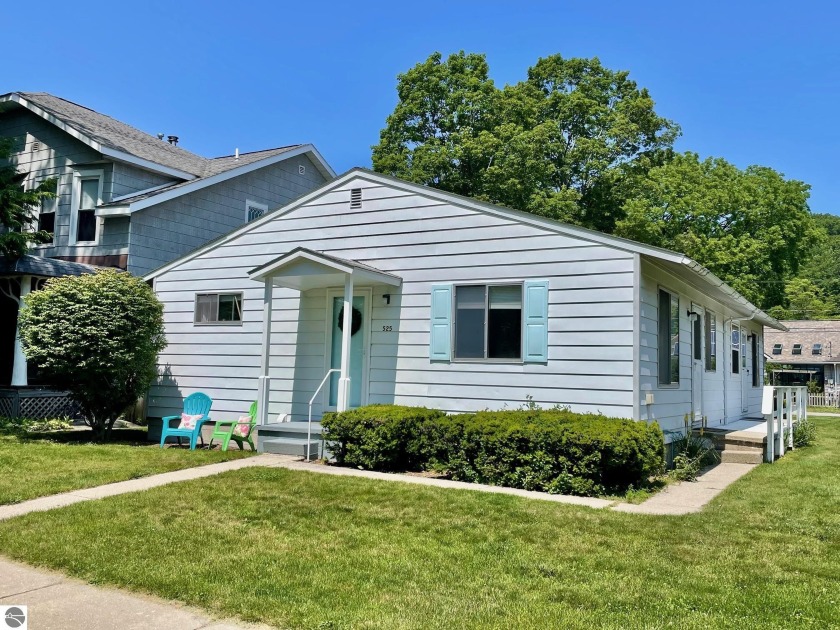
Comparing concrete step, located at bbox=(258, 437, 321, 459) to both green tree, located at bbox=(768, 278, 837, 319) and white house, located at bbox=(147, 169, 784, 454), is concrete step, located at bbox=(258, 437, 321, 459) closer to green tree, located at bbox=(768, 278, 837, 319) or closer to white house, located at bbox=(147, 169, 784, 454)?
white house, located at bbox=(147, 169, 784, 454)

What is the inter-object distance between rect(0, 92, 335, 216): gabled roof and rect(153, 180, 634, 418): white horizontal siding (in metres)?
3.77

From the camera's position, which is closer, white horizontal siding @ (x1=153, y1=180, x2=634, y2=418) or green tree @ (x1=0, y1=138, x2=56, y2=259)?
white horizontal siding @ (x1=153, y1=180, x2=634, y2=418)

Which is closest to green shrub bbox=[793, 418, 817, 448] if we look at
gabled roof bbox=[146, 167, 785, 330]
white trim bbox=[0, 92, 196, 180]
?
gabled roof bbox=[146, 167, 785, 330]

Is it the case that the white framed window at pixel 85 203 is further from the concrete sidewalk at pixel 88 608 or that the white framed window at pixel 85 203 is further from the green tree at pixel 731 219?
the green tree at pixel 731 219

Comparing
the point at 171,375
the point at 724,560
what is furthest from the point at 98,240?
the point at 724,560

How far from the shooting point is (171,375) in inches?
514

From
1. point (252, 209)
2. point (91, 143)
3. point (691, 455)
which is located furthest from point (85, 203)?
point (691, 455)

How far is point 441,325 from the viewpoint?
1037cm

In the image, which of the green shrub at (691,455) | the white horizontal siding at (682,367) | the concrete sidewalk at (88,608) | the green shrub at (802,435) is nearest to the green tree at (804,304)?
the white horizontal siding at (682,367)

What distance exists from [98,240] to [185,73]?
17.6 feet

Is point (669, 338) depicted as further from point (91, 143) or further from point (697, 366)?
point (91, 143)

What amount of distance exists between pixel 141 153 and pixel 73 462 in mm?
10110

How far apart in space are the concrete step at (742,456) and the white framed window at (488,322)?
4.62 meters

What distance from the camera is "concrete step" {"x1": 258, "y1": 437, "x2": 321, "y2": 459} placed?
10.1 meters
